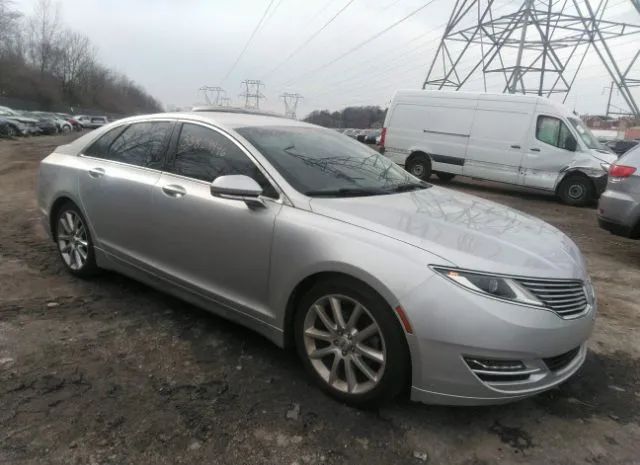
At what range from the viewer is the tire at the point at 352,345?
7.75ft

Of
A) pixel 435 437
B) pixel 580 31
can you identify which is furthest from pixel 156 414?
pixel 580 31

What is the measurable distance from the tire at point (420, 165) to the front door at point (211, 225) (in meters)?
10.3

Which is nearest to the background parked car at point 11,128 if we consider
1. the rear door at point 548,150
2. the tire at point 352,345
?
the rear door at point 548,150

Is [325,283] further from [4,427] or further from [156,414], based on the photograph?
[4,427]

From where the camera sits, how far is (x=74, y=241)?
4.29 meters

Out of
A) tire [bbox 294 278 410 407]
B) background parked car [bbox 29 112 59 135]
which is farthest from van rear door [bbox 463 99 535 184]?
background parked car [bbox 29 112 59 135]

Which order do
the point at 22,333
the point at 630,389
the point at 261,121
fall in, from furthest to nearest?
1. the point at 261,121
2. the point at 22,333
3. the point at 630,389

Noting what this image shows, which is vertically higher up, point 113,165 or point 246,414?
point 113,165

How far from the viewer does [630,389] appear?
9.71 feet

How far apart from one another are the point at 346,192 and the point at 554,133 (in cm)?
990

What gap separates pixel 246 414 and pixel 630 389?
225 cm

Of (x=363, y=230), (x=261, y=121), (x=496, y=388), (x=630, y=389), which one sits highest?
(x=261, y=121)

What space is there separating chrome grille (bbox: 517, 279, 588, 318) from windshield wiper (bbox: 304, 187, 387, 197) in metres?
1.12

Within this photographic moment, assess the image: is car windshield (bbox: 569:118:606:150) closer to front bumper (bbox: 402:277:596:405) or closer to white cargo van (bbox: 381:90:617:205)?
white cargo van (bbox: 381:90:617:205)
